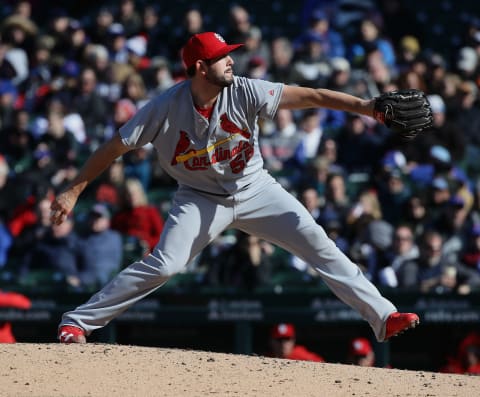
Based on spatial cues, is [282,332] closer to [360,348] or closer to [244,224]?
[360,348]

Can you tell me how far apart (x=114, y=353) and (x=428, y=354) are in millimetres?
4056

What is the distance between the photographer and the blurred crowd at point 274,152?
9586 millimetres

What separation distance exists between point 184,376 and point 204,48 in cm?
175

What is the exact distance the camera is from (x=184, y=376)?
567 cm

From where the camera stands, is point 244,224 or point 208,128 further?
point 244,224

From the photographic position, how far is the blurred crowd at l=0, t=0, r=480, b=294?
9.59m

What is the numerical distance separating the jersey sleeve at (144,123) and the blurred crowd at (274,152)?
12.0 feet

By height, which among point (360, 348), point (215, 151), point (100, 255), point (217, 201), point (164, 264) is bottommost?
point (360, 348)

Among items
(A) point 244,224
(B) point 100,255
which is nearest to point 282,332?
(B) point 100,255

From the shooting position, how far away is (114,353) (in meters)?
6.02

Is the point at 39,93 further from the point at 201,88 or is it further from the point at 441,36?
the point at 201,88

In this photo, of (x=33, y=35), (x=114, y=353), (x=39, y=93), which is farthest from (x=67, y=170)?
(x=114, y=353)

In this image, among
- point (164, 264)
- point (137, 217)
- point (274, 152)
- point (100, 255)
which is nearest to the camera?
point (164, 264)

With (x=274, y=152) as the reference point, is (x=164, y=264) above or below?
below
